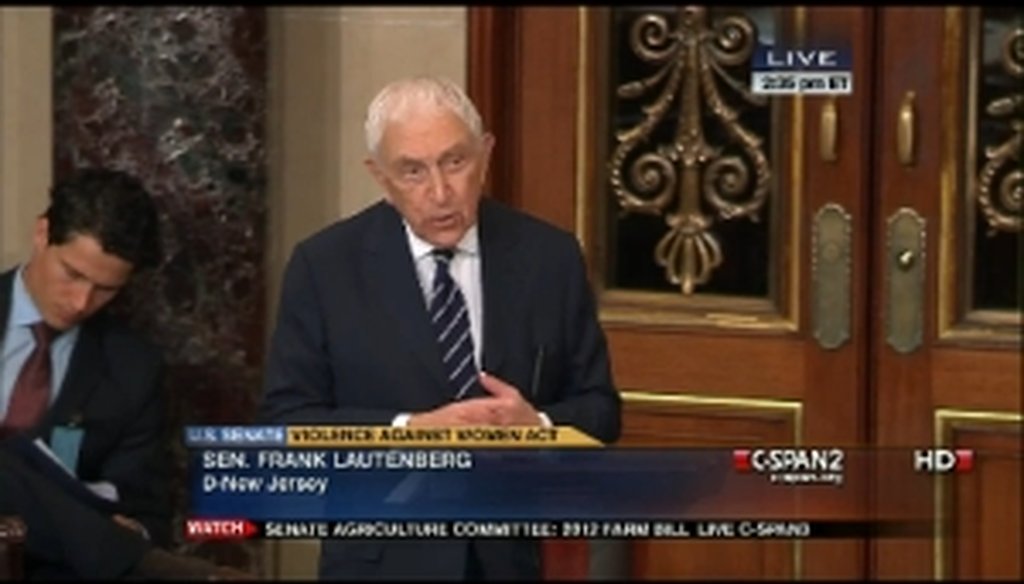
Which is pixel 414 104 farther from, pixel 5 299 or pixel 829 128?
pixel 829 128

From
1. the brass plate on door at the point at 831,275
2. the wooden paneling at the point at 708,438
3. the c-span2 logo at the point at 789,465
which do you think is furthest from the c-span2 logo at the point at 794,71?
the c-span2 logo at the point at 789,465

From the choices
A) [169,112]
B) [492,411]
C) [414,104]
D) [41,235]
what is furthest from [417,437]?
[169,112]

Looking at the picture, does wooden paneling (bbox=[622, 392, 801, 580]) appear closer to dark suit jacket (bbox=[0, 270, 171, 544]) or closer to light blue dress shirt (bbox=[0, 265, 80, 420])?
dark suit jacket (bbox=[0, 270, 171, 544])

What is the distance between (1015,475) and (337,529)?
5.24ft

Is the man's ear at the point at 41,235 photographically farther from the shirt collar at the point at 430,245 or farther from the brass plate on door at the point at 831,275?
the brass plate on door at the point at 831,275

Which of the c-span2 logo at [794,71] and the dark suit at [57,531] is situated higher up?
the c-span2 logo at [794,71]

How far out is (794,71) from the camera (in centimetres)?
520

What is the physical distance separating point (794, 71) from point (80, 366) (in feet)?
4.56

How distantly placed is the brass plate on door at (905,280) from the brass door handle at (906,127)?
4.1 inches

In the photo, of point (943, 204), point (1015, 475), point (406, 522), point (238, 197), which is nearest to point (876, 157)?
point (943, 204)

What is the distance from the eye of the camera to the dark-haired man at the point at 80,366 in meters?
4.73

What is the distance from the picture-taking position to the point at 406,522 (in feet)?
12.9

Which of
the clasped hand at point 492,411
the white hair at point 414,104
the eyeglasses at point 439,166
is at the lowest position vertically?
the clasped hand at point 492,411

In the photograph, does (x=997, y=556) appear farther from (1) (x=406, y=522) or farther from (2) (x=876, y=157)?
(1) (x=406, y=522)
